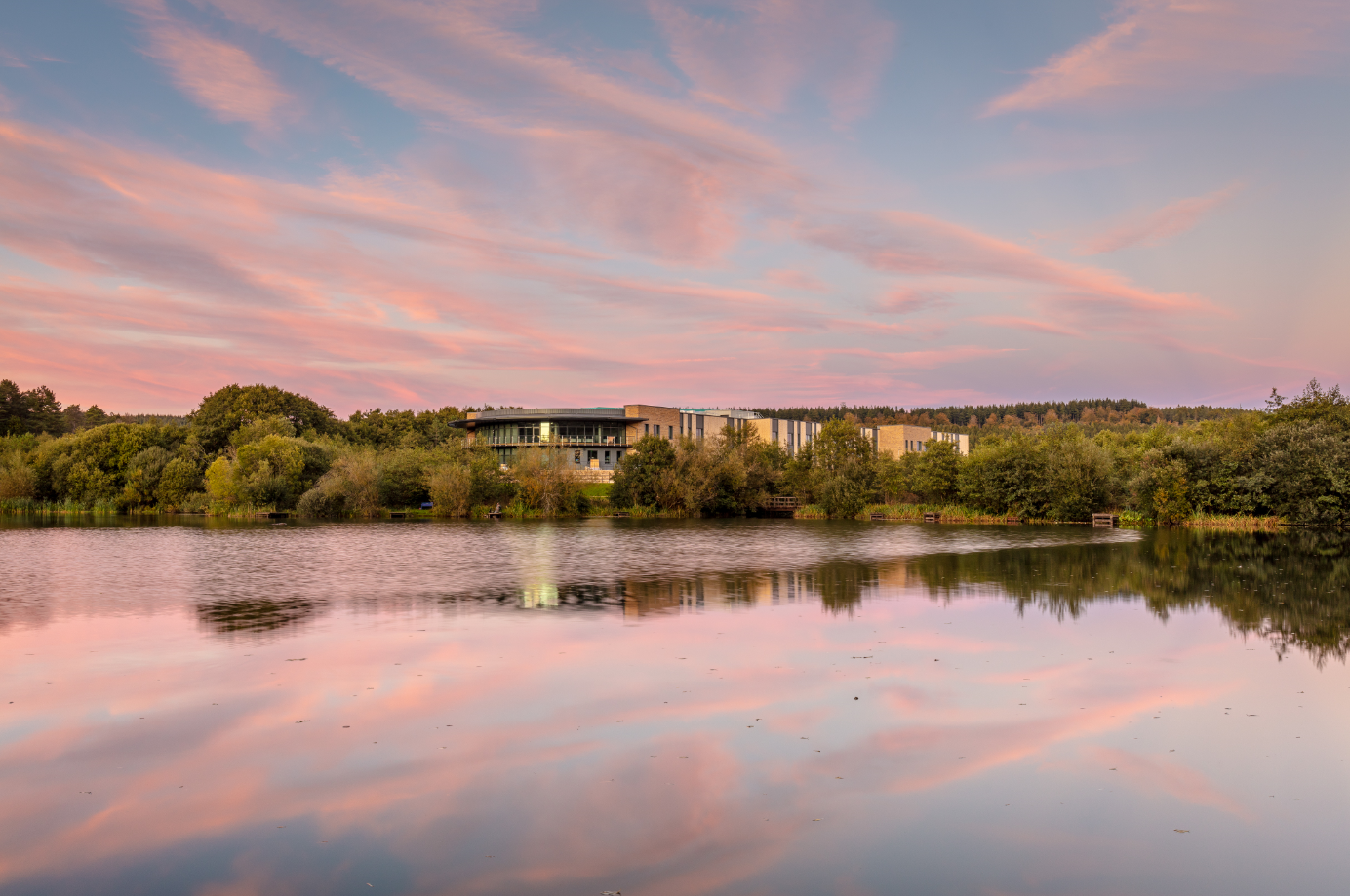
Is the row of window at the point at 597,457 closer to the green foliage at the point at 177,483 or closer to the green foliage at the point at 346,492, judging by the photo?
the green foliage at the point at 346,492

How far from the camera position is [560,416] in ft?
331

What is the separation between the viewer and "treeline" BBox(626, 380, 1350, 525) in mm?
49441

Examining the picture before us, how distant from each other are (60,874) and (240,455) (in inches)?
2789

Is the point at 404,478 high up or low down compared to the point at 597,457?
down

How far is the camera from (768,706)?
34.9ft

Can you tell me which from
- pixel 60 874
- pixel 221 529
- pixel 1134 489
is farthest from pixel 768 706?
pixel 1134 489

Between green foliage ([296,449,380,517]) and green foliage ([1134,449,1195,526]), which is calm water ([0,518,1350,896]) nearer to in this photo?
green foliage ([1134,449,1195,526])

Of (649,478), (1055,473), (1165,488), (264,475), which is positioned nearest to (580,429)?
(649,478)

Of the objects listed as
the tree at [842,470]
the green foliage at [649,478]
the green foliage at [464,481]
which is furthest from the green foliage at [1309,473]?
the green foliage at [464,481]

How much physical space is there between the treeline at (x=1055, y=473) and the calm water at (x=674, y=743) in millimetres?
35438

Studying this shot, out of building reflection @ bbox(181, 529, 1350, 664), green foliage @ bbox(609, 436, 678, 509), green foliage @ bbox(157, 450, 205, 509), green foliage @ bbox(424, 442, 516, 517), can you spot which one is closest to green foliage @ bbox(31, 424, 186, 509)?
green foliage @ bbox(157, 450, 205, 509)

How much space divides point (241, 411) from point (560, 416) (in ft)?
113

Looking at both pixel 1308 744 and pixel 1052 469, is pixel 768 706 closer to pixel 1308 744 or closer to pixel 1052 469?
pixel 1308 744

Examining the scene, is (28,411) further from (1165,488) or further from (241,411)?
(1165,488)
